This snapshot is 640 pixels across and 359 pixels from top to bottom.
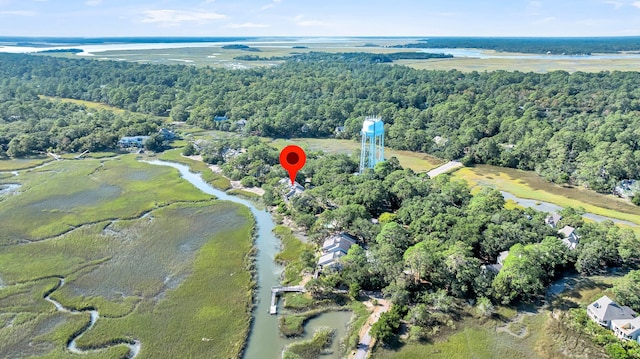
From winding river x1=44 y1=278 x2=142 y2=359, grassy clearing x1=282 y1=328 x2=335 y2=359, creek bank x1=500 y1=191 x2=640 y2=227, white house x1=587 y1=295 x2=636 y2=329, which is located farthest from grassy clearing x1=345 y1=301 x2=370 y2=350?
creek bank x1=500 y1=191 x2=640 y2=227

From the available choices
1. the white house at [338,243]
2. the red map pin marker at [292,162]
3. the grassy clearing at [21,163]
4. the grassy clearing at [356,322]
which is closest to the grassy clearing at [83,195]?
the grassy clearing at [21,163]

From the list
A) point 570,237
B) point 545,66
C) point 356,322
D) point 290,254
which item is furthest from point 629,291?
point 545,66

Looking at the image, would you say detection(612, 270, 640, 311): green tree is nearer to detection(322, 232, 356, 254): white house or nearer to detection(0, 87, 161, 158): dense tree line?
detection(322, 232, 356, 254): white house

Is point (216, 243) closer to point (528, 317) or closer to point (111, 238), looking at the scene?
point (111, 238)

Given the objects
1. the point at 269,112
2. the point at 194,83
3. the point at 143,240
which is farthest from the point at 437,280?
the point at 194,83

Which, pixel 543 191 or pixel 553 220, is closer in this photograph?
pixel 553 220

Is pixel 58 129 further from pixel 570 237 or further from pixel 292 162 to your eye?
pixel 570 237

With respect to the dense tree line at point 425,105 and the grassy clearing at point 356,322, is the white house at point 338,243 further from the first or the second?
the dense tree line at point 425,105
